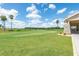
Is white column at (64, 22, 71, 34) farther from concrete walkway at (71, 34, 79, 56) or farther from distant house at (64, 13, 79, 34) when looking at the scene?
concrete walkway at (71, 34, 79, 56)

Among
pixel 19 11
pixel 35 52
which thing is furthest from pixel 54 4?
pixel 35 52

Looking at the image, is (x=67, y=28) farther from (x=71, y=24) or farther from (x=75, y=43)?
(x=75, y=43)

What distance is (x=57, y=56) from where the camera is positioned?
4.42 m

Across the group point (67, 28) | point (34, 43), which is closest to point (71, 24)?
point (67, 28)

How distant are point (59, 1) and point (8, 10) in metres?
1.07

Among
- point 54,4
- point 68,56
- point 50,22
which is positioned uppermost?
point 54,4

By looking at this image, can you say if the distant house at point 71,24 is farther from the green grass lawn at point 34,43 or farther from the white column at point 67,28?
the green grass lawn at point 34,43

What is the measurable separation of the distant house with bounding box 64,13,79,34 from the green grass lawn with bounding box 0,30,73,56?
0.20m

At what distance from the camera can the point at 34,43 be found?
4.71 metres

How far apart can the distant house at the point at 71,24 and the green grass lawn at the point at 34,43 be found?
0.20 meters

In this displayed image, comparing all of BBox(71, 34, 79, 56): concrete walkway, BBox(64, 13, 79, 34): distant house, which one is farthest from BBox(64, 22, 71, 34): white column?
BBox(71, 34, 79, 56): concrete walkway

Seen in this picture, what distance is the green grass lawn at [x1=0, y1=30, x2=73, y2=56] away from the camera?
4.53m

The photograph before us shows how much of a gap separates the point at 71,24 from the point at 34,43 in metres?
0.90

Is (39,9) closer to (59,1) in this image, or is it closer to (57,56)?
(59,1)
